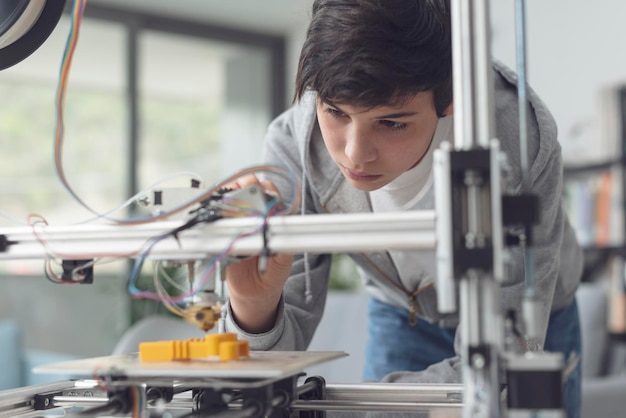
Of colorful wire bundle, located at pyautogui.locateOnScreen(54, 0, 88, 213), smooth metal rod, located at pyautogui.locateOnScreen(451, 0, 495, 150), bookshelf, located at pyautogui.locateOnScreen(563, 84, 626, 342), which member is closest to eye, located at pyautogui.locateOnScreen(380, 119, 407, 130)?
smooth metal rod, located at pyautogui.locateOnScreen(451, 0, 495, 150)

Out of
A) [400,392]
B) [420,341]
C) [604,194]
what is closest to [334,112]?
[400,392]

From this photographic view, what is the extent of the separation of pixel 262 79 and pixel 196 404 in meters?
4.23

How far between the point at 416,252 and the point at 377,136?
1.11 ft

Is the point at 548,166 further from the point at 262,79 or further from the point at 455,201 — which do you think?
the point at 262,79

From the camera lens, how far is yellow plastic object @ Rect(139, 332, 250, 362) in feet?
2.55

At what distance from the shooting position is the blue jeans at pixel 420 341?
1.47 m

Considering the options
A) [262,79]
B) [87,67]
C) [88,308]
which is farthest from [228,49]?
[88,308]

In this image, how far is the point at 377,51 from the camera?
923mm

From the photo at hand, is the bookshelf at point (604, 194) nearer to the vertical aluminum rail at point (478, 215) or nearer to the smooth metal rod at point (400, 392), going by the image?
the smooth metal rod at point (400, 392)

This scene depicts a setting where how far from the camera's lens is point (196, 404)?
3.00 feet

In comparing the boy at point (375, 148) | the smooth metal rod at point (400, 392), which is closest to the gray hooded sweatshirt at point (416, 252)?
the boy at point (375, 148)

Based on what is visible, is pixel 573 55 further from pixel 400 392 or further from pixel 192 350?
pixel 192 350

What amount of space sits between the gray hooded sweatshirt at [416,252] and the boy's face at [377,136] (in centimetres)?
12

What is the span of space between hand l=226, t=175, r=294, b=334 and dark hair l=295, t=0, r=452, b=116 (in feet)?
0.72
